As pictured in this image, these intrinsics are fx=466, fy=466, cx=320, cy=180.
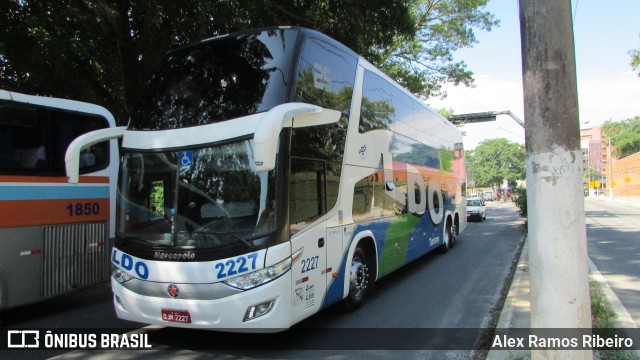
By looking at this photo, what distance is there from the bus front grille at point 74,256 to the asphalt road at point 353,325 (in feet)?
1.67

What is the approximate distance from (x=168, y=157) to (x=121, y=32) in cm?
707

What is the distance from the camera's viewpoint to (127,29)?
437 inches

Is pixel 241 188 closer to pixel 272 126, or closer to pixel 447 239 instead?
pixel 272 126

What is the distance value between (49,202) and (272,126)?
4.34m

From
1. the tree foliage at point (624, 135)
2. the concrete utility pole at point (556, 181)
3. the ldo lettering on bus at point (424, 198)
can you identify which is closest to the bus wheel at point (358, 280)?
the ldo lettering on bus at point (424, 198)

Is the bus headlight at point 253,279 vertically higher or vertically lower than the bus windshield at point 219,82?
lower

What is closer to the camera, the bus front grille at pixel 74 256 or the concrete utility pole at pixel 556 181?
the concrete utility pole at pixel 556 181

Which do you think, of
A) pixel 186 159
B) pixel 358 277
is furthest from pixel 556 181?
pixel 358 277

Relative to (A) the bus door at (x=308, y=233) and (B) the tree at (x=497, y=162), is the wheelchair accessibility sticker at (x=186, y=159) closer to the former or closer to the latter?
(A) the bus door at (x=308, y=233)

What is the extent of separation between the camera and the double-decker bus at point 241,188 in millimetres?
4926

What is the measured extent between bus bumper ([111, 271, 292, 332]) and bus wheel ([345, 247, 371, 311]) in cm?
206

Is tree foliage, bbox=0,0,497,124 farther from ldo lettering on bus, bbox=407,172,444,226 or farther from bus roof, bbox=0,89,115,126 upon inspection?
ldo lettering on bus, bbox=407,172,444,226

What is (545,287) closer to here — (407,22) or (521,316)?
(521,316)

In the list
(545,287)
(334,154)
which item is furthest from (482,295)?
(545,287)
